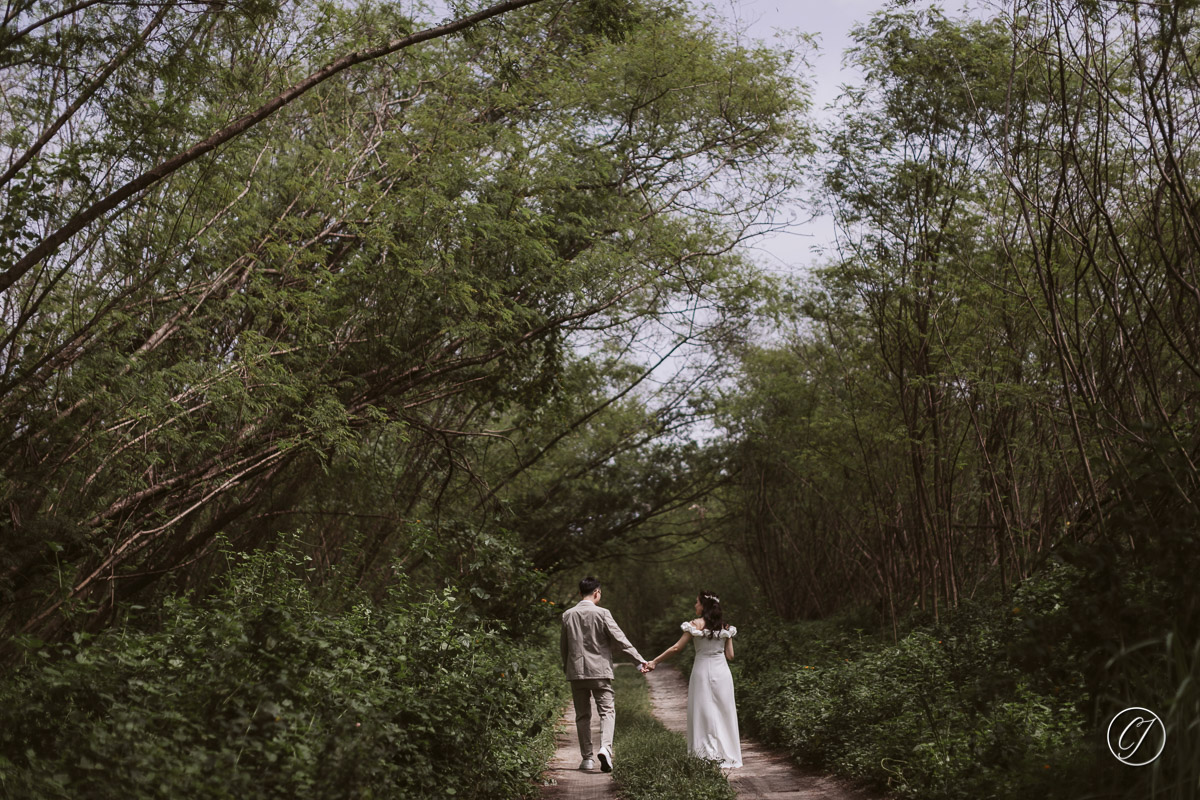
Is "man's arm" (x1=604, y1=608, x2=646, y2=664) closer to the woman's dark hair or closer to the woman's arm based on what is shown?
the woman's arm

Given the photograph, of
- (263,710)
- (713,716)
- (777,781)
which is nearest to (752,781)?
(777,781)

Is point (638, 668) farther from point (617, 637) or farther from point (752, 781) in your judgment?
point (752, 781)

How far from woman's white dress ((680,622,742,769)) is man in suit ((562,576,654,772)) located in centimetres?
57

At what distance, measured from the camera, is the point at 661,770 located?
646 cm

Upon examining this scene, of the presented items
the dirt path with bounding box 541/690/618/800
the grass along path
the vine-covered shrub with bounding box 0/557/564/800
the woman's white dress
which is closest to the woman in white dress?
the woman's white dress

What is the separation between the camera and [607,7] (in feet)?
17.8

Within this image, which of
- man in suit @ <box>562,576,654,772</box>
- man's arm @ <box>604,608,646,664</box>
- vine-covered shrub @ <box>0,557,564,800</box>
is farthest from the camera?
man's arm @ <box>604,608,646,664</box>

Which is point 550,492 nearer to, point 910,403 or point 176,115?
point 910,403

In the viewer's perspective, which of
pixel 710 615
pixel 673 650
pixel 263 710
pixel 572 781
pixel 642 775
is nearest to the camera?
pixel 263 710

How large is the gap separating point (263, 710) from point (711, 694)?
4666 mm

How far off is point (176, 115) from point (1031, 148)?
6.07 meters

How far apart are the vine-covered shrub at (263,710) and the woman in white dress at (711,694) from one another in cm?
201

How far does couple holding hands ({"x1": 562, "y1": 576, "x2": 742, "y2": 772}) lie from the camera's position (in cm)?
726

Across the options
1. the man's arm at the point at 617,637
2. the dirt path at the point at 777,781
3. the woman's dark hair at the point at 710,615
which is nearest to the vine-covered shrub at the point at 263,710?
the man's arm at the point at 617,637
